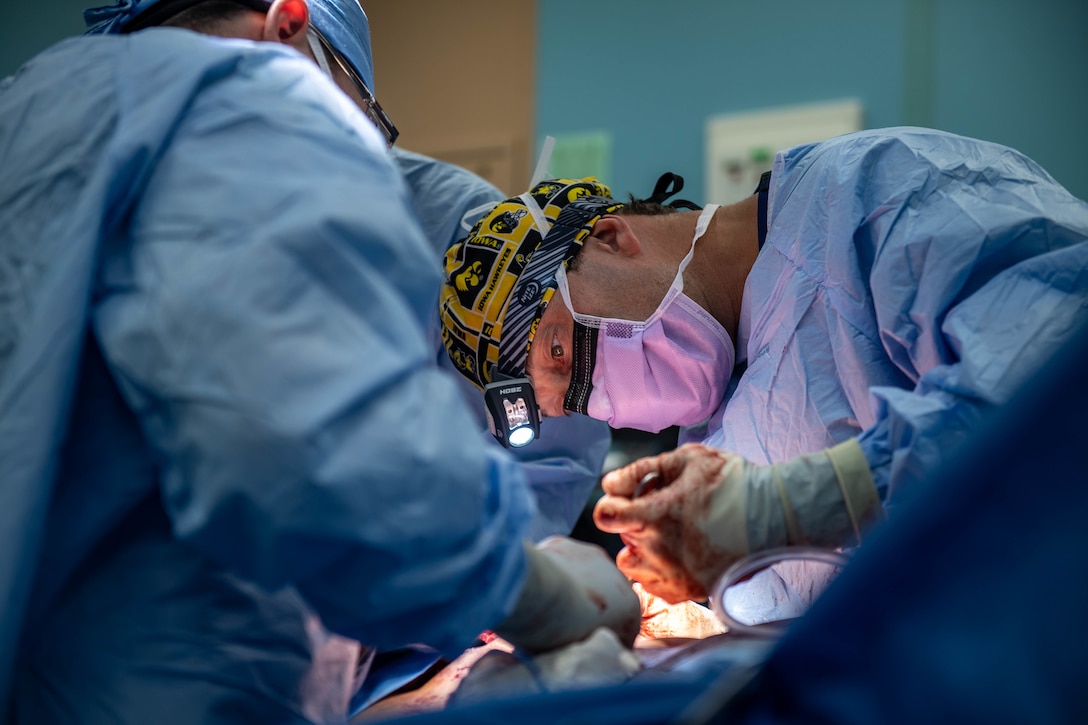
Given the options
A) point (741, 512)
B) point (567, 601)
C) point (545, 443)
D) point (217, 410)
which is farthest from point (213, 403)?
point (545, 443)

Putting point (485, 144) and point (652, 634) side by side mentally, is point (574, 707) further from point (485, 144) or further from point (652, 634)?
point (485, 144)

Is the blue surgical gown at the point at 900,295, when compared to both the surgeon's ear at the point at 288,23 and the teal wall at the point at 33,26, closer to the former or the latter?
the surgeon's ear at the point at 288,23

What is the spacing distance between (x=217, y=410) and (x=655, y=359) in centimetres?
116

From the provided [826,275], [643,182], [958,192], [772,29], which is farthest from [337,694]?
[772,29]

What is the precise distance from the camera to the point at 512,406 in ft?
6.07

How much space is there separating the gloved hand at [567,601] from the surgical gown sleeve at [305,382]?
0.10 meters

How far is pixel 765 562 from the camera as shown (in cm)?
121

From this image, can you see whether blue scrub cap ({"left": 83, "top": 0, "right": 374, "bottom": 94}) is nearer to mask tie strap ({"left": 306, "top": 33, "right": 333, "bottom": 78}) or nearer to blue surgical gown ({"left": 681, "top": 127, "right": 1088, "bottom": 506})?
mask tie strap ({"left": 306, "top": 33, "right": 333, "bottom": 78})

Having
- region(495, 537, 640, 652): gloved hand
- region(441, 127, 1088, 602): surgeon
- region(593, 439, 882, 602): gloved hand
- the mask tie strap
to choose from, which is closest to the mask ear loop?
region(441, 127, 1088, 602): surgeon

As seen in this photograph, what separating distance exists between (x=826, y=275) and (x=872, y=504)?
18.0 inches

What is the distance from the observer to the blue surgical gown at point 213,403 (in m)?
0.77

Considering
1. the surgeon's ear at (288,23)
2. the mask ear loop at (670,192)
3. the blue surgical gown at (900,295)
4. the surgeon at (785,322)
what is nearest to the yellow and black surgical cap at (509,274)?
the surgeon at (785,322)

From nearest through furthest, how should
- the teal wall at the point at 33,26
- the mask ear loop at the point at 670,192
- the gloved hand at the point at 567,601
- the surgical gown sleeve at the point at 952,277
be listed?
the gloved hand at the point at 567,601 → the surgical gown sleeve at the point at 952,277 → the mask ear loop at the point at 670,192 → the teal wall at the point at 33,26

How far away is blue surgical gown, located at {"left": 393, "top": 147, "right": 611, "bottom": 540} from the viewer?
2100 millimetres
